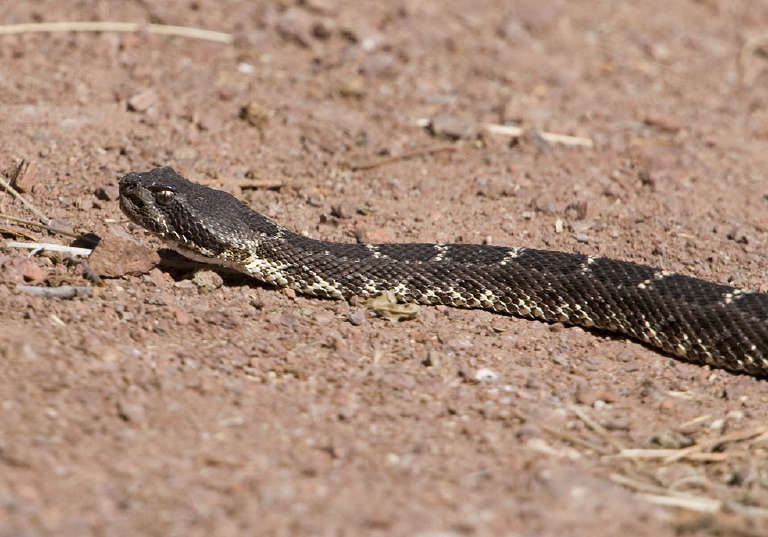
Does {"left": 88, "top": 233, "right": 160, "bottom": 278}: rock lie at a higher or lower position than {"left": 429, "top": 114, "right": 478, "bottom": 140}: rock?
lower

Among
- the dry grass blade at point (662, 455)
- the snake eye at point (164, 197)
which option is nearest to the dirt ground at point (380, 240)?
the dry grass blade at point (662, 455)

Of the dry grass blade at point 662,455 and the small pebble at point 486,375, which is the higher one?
the dry grass blade at point 662,455

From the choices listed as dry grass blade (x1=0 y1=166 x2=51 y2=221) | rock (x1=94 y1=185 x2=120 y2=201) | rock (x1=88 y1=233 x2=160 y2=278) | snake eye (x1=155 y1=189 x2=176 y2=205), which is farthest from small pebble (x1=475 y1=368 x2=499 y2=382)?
dry grass blade (x1=0 y1=166 x2=51 y2=221)

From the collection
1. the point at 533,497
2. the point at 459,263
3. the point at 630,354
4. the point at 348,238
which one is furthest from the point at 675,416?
the point at 348,238

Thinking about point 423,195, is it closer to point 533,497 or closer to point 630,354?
point 630,354

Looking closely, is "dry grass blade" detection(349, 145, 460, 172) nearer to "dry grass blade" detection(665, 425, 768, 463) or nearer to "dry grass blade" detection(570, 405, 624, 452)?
"dry grass blade" detection(570, 405, 624, 452)

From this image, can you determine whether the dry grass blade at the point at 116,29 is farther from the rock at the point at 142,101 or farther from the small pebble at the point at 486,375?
the small pebble at the point at 486,375
